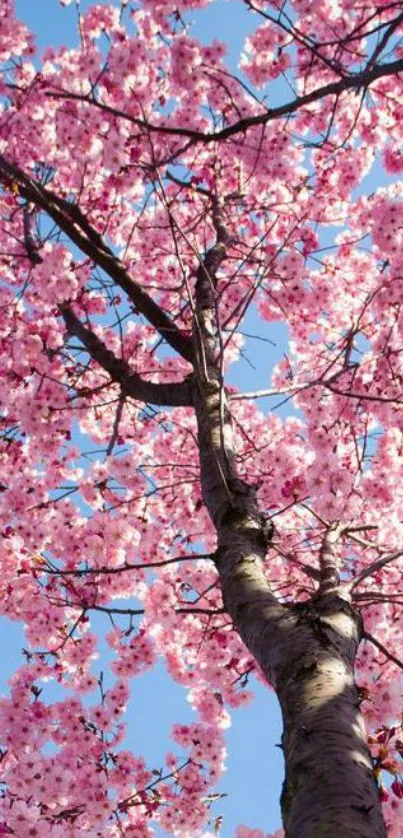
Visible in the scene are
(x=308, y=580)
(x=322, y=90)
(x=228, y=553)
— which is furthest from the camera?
(x=308, y=580)

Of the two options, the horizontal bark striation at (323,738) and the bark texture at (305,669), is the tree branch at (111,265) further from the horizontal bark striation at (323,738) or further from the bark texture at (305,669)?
the horizontal bark striation at (323,738)

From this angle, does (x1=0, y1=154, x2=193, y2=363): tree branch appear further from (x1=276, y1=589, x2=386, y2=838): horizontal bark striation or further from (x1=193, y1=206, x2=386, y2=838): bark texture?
(x1=276, y1=589, x2=386, y2=838): horizontal bark striation

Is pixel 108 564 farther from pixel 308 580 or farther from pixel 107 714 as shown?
pixel 308 580

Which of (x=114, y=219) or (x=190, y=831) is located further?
(x=114, y=219)

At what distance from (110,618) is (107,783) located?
1.42 metres

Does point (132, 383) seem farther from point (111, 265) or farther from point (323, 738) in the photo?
point (323, 738)

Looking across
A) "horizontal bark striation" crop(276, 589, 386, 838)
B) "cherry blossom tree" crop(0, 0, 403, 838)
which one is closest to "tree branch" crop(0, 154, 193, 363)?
"cherry blossom tree" crop(0, 0, 403, 838)

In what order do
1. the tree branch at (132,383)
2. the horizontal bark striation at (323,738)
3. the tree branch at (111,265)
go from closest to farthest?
the horizontal bark striation at (323,738) → the tree branch at (132,383) → the tree branch at (111,265)

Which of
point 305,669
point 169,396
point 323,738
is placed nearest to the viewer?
point 323,738

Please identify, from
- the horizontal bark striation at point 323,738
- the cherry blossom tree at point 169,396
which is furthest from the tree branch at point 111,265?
the horizontal bark striation at point 323,738

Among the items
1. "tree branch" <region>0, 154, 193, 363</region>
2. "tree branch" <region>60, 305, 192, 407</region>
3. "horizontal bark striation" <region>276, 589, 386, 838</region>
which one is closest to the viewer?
"horizontal bark striation" <region>276, 589, 386, 838</region>

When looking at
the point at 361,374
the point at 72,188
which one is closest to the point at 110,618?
the point at 361,374

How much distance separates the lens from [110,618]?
578 cm

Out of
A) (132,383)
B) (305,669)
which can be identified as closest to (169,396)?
(132,383)
